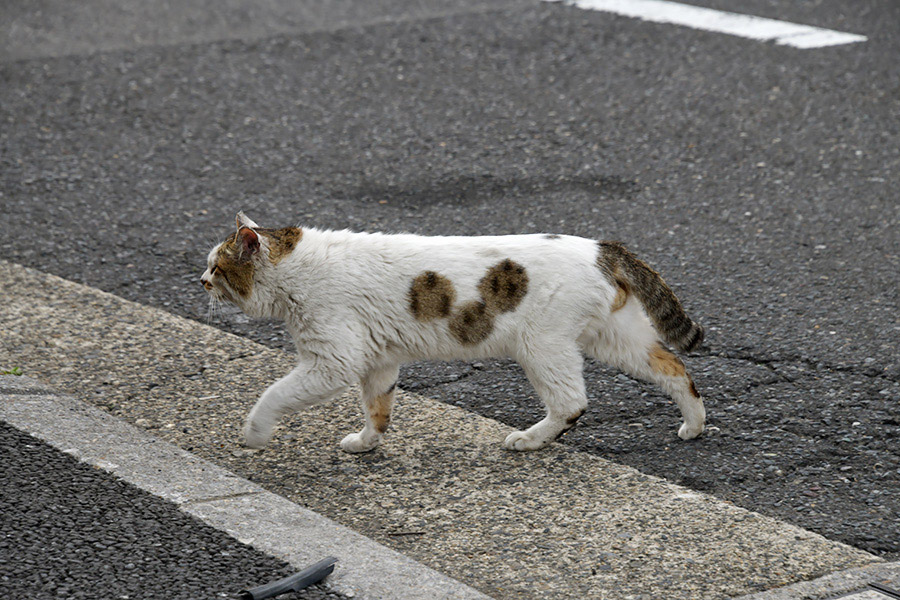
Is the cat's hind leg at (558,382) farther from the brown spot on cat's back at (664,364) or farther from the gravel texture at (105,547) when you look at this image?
the gravel texture at (105,547)

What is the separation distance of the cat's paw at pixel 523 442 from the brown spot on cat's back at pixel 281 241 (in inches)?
43.0

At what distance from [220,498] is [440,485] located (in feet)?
2.52

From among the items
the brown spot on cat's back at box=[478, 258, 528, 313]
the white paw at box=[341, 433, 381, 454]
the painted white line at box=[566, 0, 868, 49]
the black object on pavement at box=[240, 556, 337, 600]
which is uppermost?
the painted white line at box=[566, 0, 868, 49]

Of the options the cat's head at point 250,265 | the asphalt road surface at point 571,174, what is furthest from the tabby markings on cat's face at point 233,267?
the asphalt road surface at point 571,174

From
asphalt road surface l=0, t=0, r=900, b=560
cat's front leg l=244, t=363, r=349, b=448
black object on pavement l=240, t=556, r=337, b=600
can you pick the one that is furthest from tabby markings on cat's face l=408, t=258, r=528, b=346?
black object on pavement l=240, t=556, r=337, b=600

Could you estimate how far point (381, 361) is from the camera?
4.23 m

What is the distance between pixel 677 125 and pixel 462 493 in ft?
15.9

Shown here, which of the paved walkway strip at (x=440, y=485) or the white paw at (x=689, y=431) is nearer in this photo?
the paved walkway strip at (x=440, y=485)

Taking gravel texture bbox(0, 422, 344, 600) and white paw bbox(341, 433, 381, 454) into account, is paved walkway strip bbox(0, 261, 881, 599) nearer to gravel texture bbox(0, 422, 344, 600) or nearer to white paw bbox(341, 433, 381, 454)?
white paw bbox(341, 433, 381, 454)

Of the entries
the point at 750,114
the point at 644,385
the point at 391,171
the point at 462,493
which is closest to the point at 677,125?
the point at 750,114

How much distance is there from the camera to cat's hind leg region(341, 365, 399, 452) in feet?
14.0

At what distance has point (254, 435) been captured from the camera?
411 centimetres

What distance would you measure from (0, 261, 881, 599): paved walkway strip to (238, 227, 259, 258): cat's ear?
74 centimetres

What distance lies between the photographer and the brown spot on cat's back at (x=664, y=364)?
166 inches
